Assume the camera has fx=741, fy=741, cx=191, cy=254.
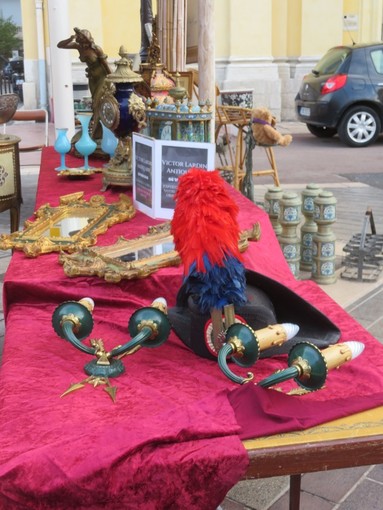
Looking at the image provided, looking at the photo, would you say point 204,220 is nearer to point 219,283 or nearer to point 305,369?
point 219,283

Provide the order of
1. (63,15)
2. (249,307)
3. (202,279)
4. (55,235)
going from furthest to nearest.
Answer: (63,15) → (55,235) → (249,307) → (202,279)

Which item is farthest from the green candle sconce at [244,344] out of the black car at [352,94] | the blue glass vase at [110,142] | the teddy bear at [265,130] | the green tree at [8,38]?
the green tree at [8,38]

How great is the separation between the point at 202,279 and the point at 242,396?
261 millimetres

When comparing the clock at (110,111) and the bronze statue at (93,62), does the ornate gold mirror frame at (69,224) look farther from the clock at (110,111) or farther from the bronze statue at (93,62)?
the bronze statue at (93,62)

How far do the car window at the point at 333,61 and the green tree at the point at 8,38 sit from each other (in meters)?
16.7

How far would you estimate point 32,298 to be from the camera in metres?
2.07

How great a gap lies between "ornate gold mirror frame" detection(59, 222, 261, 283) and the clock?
737mm

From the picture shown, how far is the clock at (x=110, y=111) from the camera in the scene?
117 inches

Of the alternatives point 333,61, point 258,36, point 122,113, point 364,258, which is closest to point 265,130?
point 364,258

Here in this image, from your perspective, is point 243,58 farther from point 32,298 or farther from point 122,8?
point 32,298

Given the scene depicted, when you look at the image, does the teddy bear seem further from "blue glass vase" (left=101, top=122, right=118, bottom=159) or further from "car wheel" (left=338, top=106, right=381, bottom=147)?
"car wheel" (left=338, top=106, right=381, bottom=147)

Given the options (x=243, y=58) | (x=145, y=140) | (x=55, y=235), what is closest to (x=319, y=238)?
(x=145, y=140)

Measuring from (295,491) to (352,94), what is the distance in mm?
8952

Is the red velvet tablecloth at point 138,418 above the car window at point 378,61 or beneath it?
beneath
